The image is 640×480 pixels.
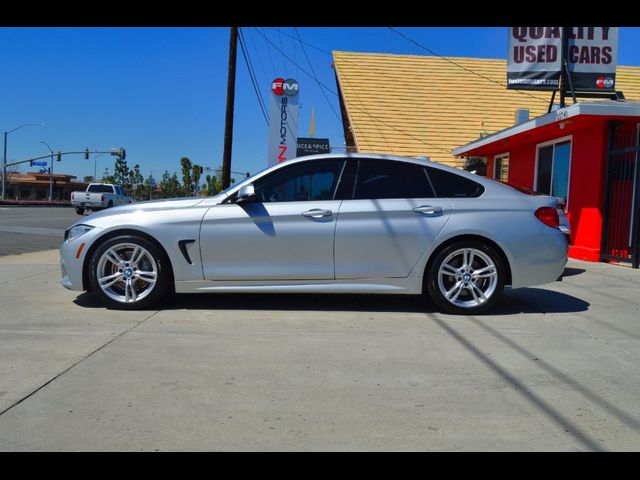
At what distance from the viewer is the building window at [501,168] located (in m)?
16.3

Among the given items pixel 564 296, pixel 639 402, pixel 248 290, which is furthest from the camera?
pixel 564 296

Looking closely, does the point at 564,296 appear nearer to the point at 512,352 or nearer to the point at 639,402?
the point at 512,352

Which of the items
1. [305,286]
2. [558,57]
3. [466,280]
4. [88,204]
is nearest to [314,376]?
[305,286]

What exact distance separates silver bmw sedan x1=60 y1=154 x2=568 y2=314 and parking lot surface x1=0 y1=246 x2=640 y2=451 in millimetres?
308

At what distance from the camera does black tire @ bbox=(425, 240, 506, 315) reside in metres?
5.71

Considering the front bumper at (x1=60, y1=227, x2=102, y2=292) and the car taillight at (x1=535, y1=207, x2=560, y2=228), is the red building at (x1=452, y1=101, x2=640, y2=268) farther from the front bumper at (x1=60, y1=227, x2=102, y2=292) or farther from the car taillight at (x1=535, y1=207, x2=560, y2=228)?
the front bumper at (x1=60, y1=227, x2=102, y2=292)

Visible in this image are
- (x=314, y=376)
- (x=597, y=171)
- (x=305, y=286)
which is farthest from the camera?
(x=597, y=171)

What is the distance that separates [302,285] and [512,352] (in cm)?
210

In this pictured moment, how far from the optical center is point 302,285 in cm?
567

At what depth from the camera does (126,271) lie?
571cm

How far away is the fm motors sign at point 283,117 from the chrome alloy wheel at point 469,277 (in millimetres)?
10522

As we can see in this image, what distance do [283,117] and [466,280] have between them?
1108 centimetres

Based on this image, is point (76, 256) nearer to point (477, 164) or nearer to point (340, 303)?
point (340, 303)
